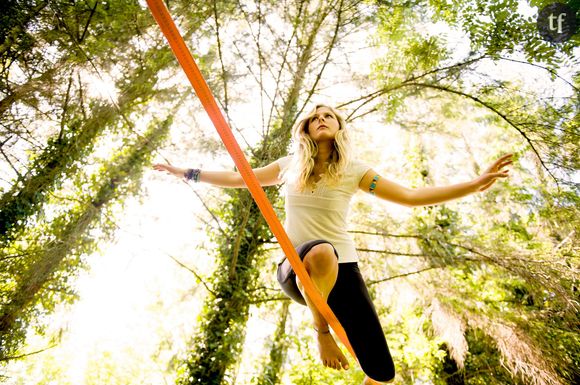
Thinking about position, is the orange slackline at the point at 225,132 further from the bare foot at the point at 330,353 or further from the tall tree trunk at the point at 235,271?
the tall tree trunk at the point at 235,271

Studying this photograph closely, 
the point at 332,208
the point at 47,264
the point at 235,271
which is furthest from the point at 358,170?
the point at 47,264

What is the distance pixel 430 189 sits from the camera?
154cm

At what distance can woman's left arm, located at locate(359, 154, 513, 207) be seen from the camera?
1.41m

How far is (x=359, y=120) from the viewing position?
4.62 metres

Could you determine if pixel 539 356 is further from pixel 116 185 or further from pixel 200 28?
pixel 116 185

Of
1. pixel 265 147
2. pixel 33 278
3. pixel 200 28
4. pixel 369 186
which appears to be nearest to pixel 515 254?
pixel 369 186

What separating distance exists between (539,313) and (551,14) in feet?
10.7

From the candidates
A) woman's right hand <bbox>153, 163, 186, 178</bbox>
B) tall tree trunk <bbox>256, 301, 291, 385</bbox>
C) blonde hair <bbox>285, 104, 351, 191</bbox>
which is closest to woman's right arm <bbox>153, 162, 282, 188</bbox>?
woman's right hand <bbox>153, 163, 186, 178</bbox>

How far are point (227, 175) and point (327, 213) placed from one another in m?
0.66

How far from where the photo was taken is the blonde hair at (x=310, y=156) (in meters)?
1.73

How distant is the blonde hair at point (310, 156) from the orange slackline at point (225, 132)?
430mm

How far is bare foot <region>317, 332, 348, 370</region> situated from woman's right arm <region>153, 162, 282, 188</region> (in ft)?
3.11

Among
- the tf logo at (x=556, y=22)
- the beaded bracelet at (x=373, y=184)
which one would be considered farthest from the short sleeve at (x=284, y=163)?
the tf logo at (x=556, y=22)

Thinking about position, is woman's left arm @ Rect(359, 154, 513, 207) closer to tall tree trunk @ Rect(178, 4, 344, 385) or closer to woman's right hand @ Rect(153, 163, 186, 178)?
woman's right hand @ Rect(153, 163, 186, 178)
